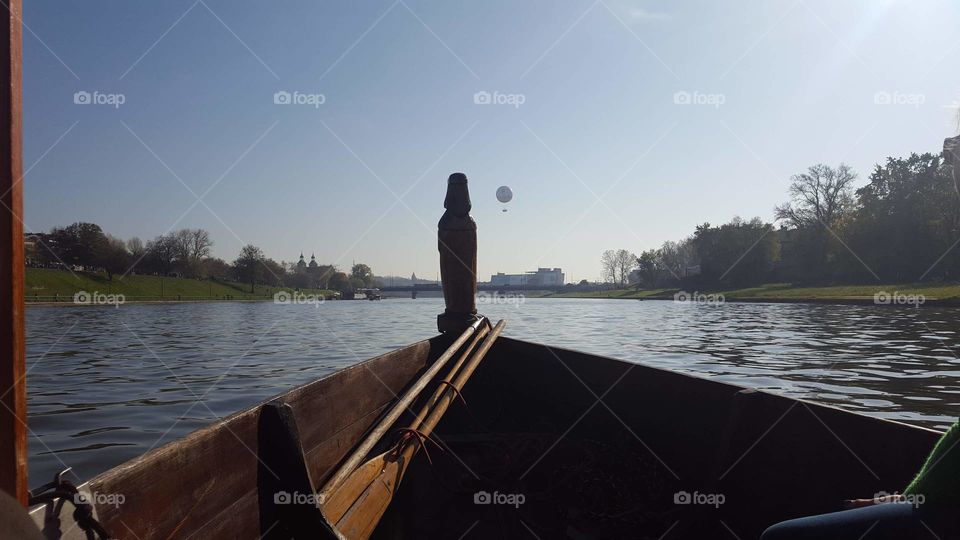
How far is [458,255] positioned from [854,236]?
6637 centimetres

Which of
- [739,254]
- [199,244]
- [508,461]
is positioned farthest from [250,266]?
[508,461]

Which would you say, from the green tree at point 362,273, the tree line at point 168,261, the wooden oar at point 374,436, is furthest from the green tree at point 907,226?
the green tree at point 362,273

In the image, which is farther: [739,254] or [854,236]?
[739,254]

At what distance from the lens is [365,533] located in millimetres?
3191

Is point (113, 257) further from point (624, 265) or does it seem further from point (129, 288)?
point (624, 265)

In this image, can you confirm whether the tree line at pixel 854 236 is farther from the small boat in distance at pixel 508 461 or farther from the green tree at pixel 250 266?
the green tree at pixel 250 266

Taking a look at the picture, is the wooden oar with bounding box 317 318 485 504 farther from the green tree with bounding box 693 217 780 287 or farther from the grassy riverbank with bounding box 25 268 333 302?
the green tree with bounding box 693 217 780 287

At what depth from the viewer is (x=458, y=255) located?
710cm

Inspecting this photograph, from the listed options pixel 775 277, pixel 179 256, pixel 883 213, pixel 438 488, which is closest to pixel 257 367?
pixel 438 488

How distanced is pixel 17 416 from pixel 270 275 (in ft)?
380

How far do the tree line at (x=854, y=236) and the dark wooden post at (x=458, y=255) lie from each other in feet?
153

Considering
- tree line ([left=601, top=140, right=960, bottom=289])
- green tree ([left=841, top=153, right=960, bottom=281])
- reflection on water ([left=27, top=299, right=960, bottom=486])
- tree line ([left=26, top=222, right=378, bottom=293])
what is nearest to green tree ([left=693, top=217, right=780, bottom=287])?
tree line ([left=601, top=140, right=960, bottom=289])

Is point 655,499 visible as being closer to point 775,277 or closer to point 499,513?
point 499,513

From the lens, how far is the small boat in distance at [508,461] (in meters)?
2.49
